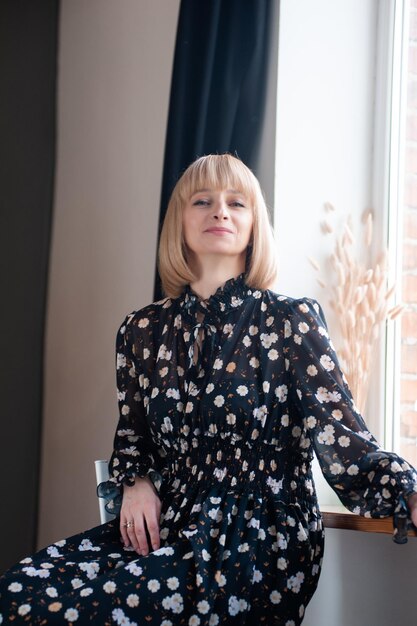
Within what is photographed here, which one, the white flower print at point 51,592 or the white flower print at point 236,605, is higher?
the white flower print at point 51,592

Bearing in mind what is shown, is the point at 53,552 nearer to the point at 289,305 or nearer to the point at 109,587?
the point at 109,587

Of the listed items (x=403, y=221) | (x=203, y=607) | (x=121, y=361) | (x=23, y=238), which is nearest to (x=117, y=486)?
(x=121, y=361)

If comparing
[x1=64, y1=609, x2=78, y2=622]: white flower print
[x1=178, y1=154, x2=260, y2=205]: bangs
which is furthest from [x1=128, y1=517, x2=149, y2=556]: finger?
[x1=178, y1=154, x2=260, y2=205]: bangs

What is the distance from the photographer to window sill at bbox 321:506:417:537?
1761mm

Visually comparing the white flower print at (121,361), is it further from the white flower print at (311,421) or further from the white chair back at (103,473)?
the white flower print at (311,421)

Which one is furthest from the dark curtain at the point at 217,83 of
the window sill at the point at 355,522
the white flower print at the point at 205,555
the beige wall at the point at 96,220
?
the white flower print at the point at 205,555

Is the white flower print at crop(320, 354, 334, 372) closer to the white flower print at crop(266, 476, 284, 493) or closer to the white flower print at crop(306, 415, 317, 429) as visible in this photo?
the white flower print at crop(306, 415, 317, 429)

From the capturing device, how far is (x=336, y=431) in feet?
5.71

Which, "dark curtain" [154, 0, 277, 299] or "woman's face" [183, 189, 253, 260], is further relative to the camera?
"dark curtain" [154, 0, 277, 299]

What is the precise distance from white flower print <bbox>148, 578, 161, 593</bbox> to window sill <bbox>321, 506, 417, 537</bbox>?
Answer: 46cm

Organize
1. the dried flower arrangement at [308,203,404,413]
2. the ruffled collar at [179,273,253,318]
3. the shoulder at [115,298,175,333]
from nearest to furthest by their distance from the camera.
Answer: the ruffled collar at [179,273,253,318], the shoulder at [115,298,175,333], the dried flower arrangement at [308,203,404,413]

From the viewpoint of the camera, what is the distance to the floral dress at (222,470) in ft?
5.23

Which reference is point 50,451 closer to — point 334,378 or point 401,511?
point 334,378

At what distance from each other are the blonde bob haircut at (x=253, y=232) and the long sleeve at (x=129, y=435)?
179 millimetres
